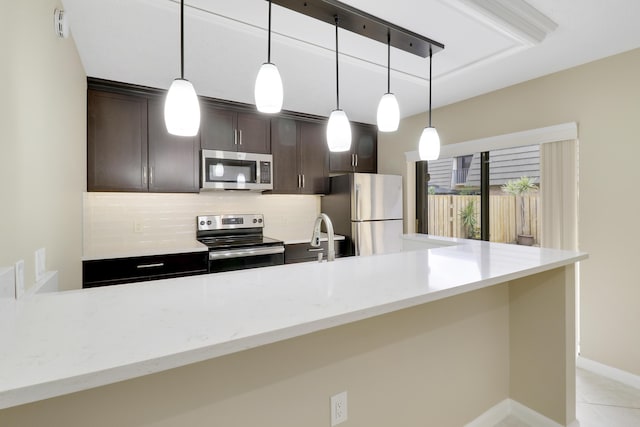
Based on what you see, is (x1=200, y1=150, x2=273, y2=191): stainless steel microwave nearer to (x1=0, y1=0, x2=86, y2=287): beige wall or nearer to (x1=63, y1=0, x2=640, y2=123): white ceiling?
(x1=63, y1=0, x2=640, y2=123): white ceiling

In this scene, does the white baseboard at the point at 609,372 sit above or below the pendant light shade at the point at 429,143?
below

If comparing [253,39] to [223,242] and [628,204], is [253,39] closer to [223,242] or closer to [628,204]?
[223,242]

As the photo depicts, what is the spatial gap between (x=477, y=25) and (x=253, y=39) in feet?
4.75

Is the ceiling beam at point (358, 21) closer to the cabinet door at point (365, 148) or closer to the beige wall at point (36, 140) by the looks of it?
the beige wall at point (36, 140)

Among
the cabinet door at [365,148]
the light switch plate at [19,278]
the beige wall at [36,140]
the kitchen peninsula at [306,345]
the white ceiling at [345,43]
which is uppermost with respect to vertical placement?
the white ceiling at [345,43]

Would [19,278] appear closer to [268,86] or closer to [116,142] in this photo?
[268,86]

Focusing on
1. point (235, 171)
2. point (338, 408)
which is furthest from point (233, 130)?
point (338, 408)

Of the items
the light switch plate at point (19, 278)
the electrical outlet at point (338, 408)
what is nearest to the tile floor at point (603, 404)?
the electrical outlet at point (338, 408)

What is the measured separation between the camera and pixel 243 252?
3.27m

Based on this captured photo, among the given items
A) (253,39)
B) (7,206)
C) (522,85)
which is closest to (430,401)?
(7,206)

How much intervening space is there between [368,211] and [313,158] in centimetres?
97

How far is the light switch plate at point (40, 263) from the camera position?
1388mm

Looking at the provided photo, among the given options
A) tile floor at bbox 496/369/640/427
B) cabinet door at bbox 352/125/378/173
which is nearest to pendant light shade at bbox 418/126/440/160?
tile floor at bbox 496/369/640/427

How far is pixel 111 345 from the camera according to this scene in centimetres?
71
